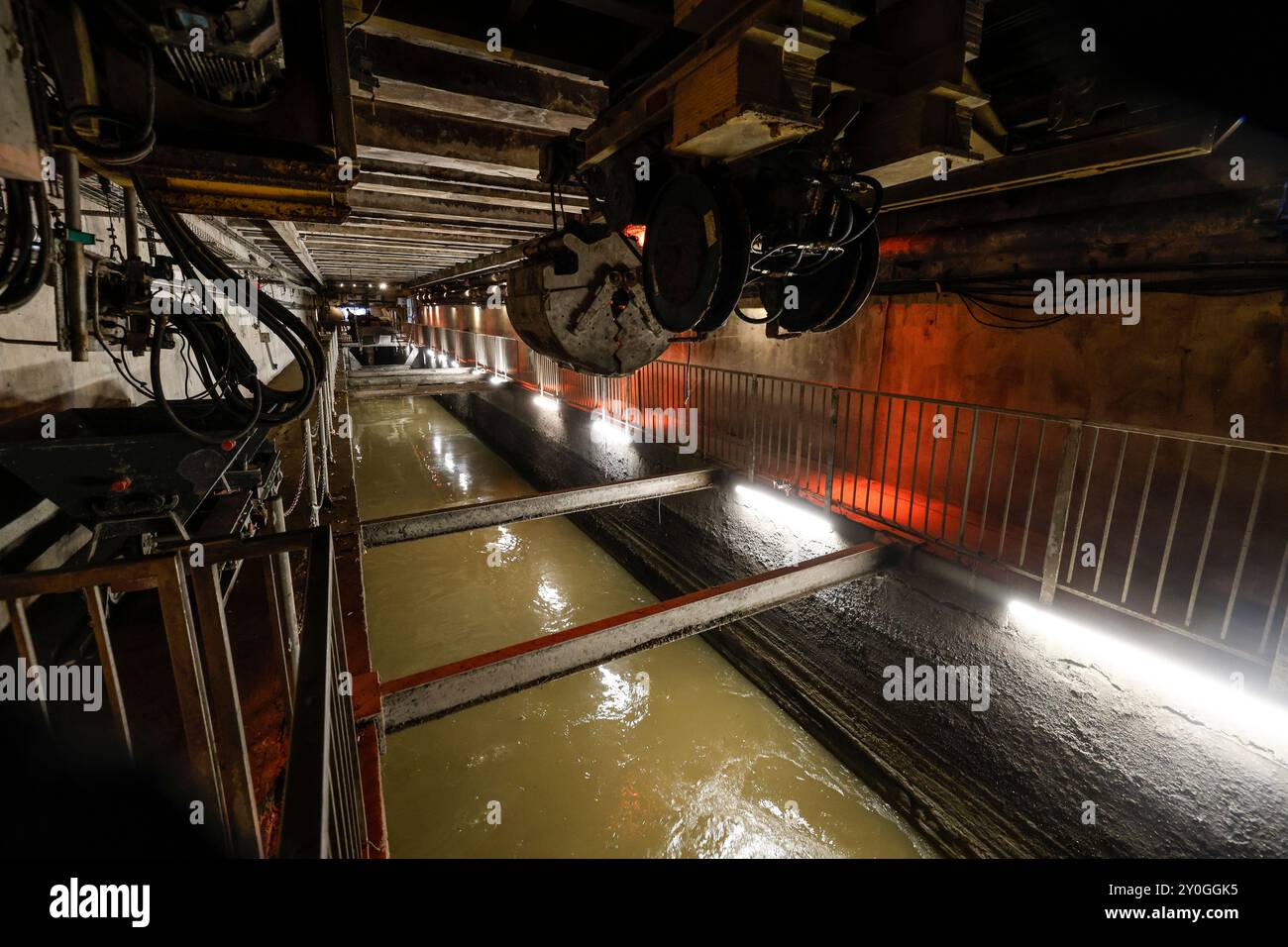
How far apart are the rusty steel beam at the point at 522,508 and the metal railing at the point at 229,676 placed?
2.26 m

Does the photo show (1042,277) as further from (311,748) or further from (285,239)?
(285,239)

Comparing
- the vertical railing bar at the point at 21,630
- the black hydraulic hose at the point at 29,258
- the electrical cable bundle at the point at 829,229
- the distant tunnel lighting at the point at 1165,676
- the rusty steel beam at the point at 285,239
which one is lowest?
the distant tunnel lighting at the point at 1165,676

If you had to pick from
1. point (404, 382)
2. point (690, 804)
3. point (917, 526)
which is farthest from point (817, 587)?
point (404, 382)

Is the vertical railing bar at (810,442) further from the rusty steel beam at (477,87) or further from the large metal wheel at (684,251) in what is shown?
the rusty steel beam at (477,87)

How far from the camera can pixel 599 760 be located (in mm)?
4168

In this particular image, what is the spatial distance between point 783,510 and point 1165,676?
2934 mm

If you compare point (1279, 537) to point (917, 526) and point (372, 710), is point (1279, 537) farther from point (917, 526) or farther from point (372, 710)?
point (372, 710)

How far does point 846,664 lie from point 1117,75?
13.4 ft

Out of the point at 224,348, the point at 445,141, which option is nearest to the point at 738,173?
the point at 445,141

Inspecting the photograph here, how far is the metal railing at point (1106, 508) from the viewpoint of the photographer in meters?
2.98

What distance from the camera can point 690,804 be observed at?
379cm

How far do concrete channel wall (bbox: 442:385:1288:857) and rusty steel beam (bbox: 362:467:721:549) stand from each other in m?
0.84

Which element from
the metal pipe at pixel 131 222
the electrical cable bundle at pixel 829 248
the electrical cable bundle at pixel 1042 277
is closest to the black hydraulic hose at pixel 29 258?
the metal pipe at pixel 131 222
